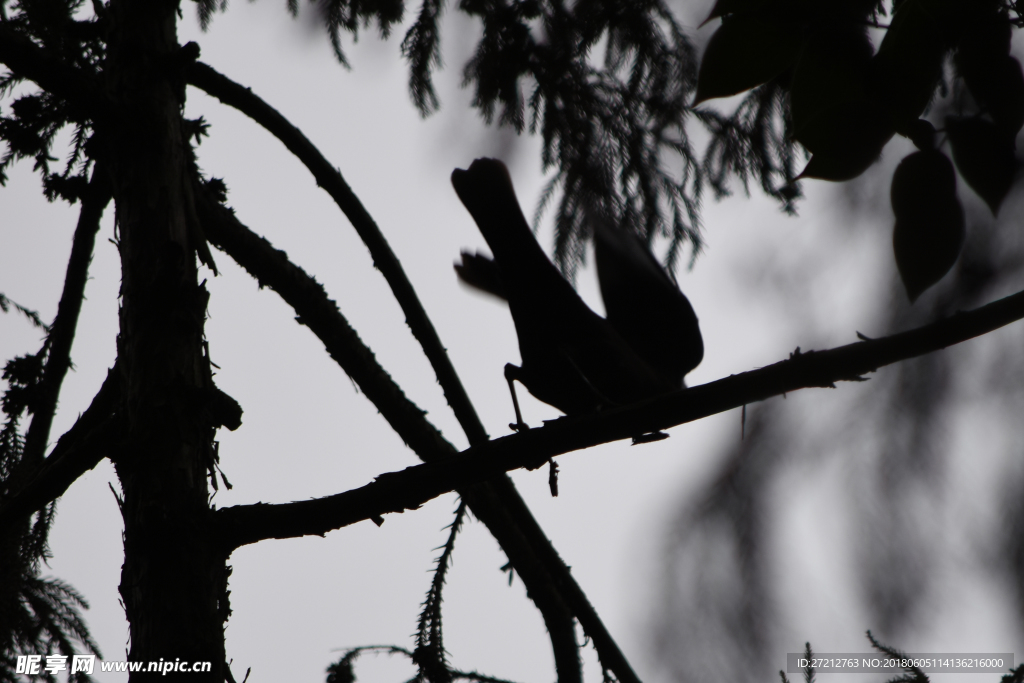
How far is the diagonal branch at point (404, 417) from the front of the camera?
6.84ft

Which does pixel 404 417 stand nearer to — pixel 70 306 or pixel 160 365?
pixel 160 365

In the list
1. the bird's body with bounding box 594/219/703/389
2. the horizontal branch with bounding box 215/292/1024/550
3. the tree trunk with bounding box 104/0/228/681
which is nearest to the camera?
the horizontal branch with bounding box 215/292/1024/550

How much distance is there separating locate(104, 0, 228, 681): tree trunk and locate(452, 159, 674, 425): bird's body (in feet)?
2.42

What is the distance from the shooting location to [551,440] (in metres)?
1.31

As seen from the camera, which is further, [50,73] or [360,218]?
[360,218]

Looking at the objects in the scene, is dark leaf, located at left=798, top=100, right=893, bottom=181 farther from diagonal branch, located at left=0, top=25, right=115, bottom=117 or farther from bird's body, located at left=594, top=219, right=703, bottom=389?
diagonal branch, located at left=0, top=25, right=115, bottom=117

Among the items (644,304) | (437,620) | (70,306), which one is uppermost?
(70,306)

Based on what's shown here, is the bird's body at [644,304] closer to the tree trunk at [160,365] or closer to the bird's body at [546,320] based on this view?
the bird's body at [546,320]

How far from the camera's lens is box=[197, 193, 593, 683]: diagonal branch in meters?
2.09

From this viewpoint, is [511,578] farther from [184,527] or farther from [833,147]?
[833,147]

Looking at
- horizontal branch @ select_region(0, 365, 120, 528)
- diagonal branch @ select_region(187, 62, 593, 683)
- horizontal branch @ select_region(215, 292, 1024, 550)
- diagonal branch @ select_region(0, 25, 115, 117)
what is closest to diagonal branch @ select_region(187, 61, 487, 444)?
→ diagonal branch @ select_region(187, 62, 593, 683)

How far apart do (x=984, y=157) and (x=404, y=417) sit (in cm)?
156

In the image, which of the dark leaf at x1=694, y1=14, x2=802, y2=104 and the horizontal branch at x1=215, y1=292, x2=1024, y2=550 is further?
the horizontal branch at x1=215, y1=292, x2=1024, y2=550

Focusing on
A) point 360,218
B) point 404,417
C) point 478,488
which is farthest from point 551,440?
point 360,218
